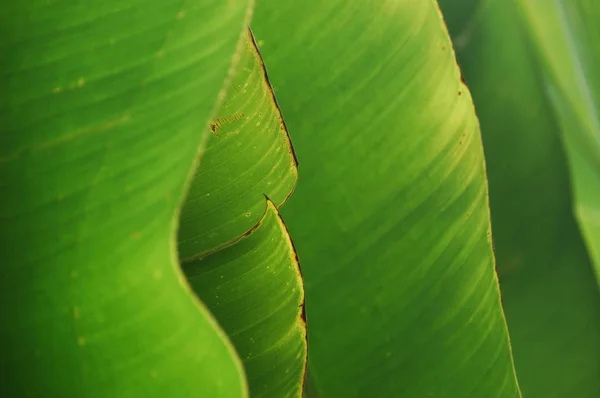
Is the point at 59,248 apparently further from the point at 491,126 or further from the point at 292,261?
the point at 491,126

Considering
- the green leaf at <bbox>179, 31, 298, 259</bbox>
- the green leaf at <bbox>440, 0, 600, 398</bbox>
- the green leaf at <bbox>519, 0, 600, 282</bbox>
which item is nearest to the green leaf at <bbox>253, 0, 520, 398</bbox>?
the green leaf at <bbox>179, 31, 298, 259</bbox>

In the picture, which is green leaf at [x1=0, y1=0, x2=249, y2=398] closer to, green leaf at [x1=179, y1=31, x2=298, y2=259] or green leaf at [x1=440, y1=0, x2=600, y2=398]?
green leaf at [x1=179, y1=31, x2=298, y2=259]

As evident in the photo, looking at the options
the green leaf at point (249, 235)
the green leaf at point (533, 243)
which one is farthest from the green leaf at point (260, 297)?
the green leaf at point (533, 243)

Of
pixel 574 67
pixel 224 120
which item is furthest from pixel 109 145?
pixel 574 67

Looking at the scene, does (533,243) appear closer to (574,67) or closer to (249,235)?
(574,67)

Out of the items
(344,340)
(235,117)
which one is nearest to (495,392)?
(344,340)
